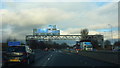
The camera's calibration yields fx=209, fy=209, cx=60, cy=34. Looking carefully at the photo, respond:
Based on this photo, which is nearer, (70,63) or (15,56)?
(15,56)

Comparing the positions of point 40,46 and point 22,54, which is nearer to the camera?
point 22,54

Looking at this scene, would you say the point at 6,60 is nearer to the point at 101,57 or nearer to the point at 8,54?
the point at 8,54

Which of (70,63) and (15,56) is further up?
(15,56)

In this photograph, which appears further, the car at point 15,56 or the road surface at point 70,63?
the road surface at point 70,63

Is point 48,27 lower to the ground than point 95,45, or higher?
higher

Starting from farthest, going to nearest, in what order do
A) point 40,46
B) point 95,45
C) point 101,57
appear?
point 40,46
point 95,45
point 101,57

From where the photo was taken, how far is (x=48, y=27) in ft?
215

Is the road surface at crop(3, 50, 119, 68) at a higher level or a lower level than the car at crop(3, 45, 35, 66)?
lower

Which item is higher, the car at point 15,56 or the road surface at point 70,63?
the car at point 15,56

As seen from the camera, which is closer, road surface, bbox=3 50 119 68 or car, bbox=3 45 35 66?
car, bbox=3 45 35 66

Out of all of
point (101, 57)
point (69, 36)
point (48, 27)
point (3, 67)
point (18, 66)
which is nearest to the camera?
point (3, 67)

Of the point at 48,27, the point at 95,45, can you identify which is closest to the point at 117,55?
the point at 48,27

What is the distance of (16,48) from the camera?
1716 centimetres

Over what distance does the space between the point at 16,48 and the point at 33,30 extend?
50.1 meters
